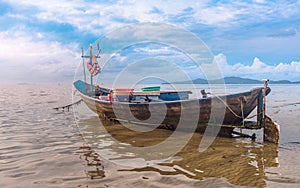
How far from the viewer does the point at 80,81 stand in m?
23.9

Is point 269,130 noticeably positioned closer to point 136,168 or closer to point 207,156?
point 207,156

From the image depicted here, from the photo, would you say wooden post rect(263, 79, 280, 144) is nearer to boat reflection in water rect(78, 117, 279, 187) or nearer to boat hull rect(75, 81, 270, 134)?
boat reflection in water rect(78, 117, 279, 187)

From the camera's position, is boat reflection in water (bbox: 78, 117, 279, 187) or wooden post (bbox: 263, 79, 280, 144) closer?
boat reflection in water (bbox: 78, 117, 279, 187)

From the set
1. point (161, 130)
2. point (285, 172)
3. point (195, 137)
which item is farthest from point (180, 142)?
point (285, 172)

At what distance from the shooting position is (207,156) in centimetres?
819

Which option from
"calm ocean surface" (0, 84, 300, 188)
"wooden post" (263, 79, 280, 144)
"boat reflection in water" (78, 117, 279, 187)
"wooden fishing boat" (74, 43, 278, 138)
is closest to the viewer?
"calm ocean surface" (0, 84, 300, 188)

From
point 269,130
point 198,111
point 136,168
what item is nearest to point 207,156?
point 136,168

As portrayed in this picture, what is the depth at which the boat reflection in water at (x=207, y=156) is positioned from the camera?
21.6 feet

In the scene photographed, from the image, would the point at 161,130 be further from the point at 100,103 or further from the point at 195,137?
the point at 100,103

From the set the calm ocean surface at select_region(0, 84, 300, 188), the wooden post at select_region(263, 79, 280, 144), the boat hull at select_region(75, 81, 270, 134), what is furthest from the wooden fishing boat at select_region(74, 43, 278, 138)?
the calm ocean surface at select_region(0, 84, 300, 188)

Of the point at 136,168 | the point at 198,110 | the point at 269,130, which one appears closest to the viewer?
the point at 136,168

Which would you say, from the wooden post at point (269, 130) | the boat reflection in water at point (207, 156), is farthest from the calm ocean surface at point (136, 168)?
the wooden post at point (269, 130)

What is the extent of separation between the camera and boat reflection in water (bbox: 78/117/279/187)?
6.59 metres

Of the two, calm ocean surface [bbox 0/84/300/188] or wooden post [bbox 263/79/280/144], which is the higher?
wooden post [bbox 263/79/280/144]
